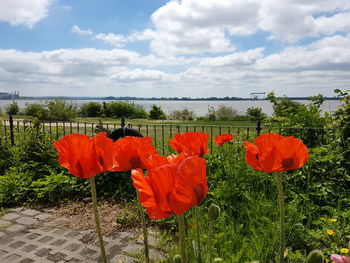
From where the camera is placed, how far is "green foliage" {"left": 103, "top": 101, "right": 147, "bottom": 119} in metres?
24.1

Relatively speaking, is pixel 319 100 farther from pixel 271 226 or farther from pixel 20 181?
pixel 20 181

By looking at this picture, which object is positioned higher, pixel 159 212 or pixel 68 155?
pixel 68 155

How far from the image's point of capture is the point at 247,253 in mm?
2477

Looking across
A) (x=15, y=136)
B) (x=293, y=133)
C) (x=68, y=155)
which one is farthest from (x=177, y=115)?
(x=68, y=155)

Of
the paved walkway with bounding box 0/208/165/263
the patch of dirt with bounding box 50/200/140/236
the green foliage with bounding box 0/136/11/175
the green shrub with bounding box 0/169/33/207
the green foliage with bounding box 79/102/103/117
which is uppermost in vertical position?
the green foliage with bounding box 79/102/103/117

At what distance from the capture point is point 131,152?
1184 mm

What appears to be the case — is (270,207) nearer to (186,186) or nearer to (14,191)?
(186,186)

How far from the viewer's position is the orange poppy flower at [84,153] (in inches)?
40.5

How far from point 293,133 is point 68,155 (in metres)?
5.08

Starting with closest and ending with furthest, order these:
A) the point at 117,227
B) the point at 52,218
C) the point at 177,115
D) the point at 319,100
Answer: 1. the point at 117,227
2. the point at 52,218
3. the point at 319,100
4. the point at 177,115

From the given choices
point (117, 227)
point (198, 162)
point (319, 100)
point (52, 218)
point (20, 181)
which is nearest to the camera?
point (198, 162)

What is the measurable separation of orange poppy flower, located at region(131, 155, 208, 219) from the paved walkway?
218 cm

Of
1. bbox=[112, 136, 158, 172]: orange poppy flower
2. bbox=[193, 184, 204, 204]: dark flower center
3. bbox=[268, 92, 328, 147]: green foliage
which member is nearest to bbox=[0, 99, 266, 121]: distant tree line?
bbox=[268, 92, 328, 147]: green foliage

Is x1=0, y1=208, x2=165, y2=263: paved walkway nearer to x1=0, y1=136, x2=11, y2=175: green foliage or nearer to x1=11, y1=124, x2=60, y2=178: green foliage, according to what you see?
x1=11, y1=124, x2=60, y2=178: green foliage
